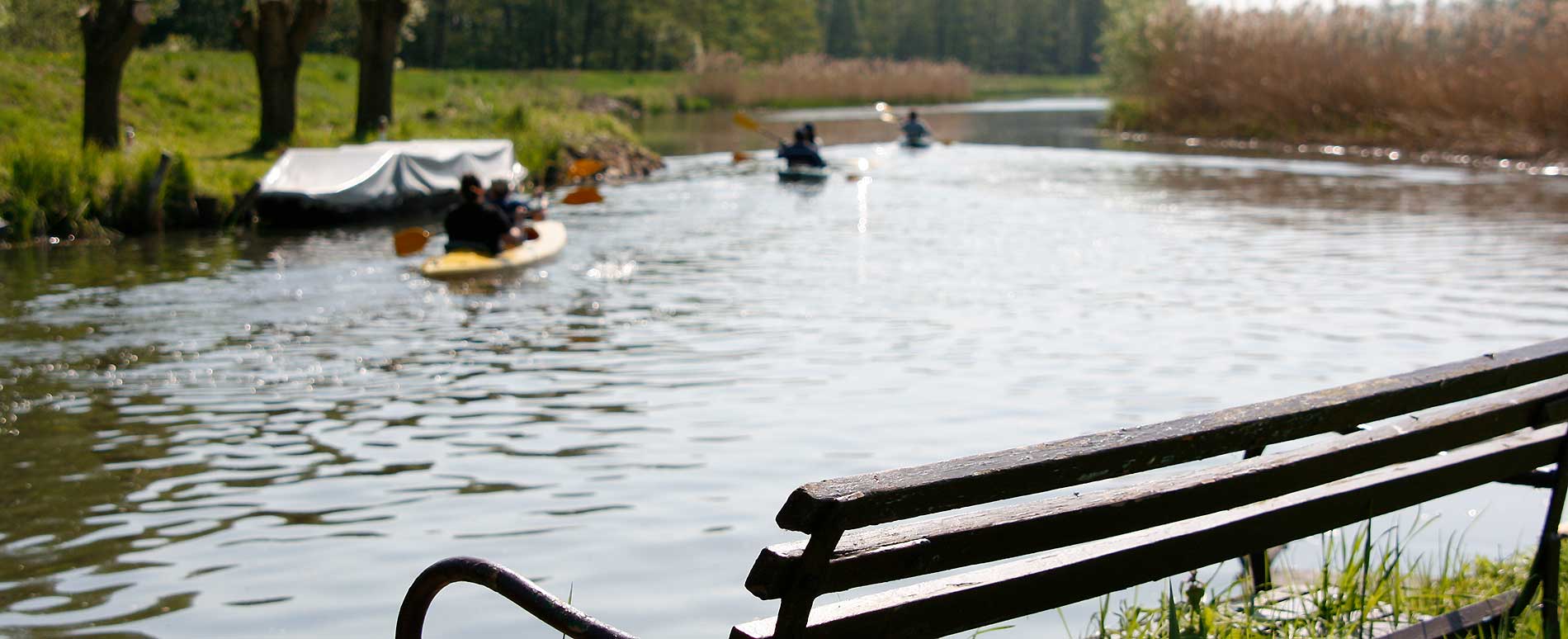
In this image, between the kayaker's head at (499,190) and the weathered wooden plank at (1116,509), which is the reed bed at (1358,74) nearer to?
the kayaker's head at (499,190)

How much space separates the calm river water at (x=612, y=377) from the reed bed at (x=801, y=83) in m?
42.5

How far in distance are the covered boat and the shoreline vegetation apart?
79cm

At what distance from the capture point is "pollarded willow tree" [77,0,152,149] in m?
23.3

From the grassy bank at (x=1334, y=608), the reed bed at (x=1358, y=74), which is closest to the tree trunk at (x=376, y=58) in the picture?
the reed bed at (x=1358, y=74)

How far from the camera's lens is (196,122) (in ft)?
102

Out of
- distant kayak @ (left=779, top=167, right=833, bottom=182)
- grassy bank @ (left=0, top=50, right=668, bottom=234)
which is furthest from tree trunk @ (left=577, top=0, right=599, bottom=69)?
distant kayak @ (left=779, top=167, right=833, bottom=182)

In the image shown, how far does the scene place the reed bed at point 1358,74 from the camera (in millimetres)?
33625

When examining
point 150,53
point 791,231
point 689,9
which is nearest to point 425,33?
point 689,9

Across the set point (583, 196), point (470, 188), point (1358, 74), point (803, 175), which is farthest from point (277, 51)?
point (1358, 74)

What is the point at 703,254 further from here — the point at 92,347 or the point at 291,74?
the point at 291,74

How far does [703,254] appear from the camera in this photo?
19.7 meters

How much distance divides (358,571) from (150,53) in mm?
35450

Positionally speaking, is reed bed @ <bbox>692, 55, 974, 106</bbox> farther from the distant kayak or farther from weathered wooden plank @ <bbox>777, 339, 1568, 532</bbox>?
weathered wooden plank @ <bbox>777, 339, 1568, 532</bbox>

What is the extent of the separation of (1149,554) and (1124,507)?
31cm
